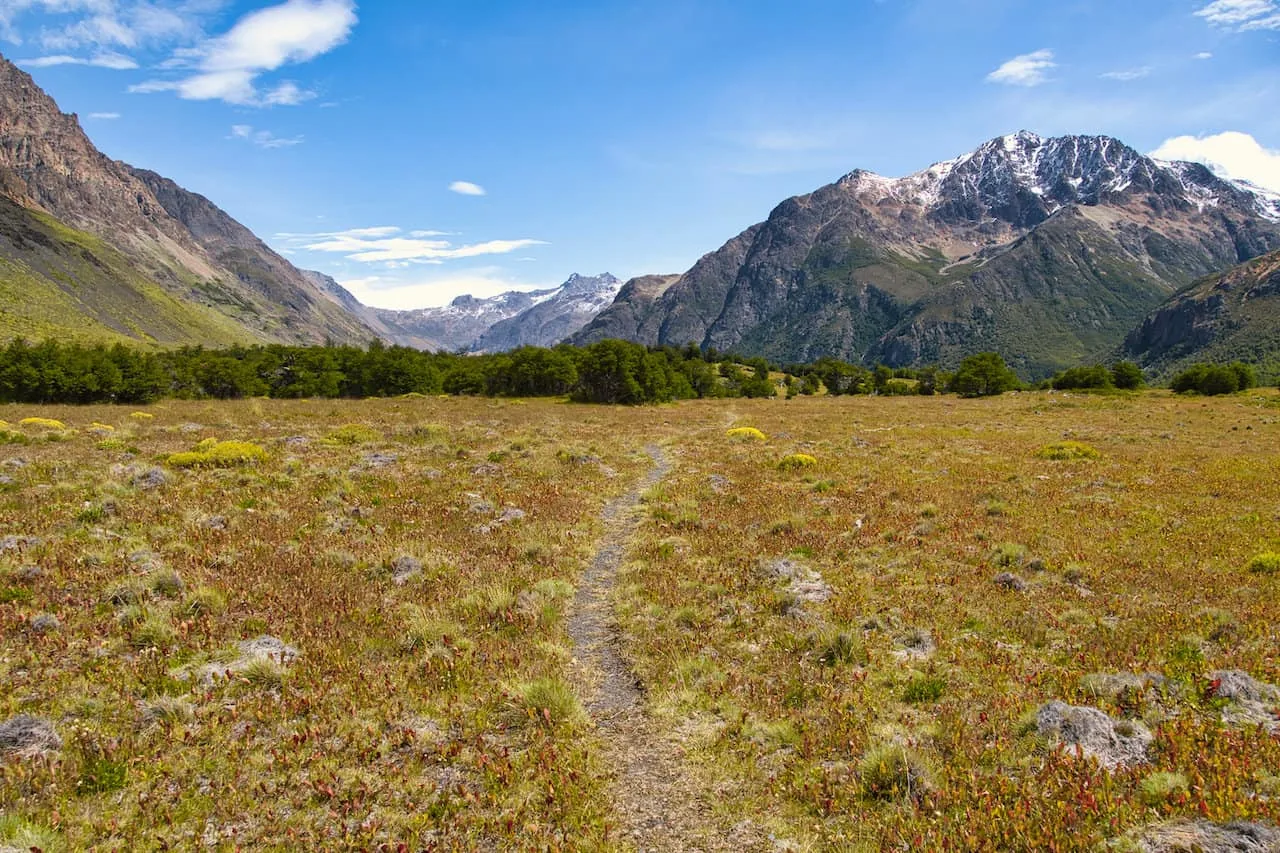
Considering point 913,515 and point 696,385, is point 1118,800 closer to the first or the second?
point 913,515

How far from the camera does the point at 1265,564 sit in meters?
14.0

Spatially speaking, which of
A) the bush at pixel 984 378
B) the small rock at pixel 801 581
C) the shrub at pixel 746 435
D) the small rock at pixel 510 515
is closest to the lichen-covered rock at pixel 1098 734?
the small rock at pixel 801 581

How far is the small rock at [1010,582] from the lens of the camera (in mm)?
13586

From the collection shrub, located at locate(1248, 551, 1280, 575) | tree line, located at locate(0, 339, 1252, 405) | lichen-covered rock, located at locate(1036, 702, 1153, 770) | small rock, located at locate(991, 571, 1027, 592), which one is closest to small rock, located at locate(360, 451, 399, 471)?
small rock, located at locate(991, 571, 1027, 592)

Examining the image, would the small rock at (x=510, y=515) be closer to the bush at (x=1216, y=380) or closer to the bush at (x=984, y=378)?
the bush at (x=984, y=378)

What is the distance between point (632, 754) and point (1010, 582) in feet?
34.0

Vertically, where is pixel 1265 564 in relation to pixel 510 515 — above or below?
above

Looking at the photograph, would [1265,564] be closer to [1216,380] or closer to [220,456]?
[220,456]

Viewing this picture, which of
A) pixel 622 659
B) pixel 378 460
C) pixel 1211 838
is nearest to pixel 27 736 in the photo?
pixel 622 659

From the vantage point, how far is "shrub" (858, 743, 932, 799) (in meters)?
7.20

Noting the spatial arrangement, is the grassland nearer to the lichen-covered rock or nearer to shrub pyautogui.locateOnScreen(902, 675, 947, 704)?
shrub pyautogui.locateOnScreen(902, 675, 947, 704)

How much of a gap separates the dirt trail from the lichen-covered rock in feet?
15.9

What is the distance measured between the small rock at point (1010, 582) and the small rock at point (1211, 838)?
25.7 feet

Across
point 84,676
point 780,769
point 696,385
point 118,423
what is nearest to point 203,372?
point 118,423
